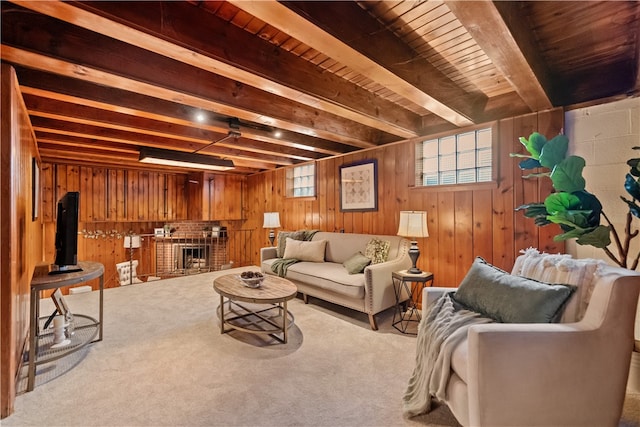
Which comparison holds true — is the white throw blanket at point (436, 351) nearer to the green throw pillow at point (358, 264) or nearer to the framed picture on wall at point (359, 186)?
the green throw pillow at point (358, 264)

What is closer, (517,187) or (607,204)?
(607,204)

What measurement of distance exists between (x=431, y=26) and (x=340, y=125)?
1.74 meters

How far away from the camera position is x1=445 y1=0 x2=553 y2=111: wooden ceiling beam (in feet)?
4.24

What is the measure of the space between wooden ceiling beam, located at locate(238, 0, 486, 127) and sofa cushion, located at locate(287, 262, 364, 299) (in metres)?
1.90

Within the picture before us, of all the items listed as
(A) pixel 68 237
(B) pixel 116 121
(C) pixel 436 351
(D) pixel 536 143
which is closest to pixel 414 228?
(D) pixel 536 143

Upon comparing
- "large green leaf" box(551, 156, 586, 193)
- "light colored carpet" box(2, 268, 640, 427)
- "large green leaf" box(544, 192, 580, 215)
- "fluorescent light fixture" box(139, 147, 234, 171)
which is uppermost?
"fluorescent light fixture" box(139, 147, 234, 171)

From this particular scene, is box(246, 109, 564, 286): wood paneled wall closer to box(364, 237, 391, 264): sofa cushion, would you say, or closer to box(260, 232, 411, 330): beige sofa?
box(260, 232, 411, 330): beige sofa

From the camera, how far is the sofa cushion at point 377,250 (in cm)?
330

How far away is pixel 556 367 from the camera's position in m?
1.27

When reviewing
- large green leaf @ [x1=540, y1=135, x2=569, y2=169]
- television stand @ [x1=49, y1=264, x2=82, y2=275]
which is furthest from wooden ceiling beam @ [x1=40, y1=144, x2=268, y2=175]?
large green leaf @ [x1=540, y1=135, x2=569, y2=169]

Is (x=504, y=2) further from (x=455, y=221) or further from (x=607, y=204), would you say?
(x=455, y=221)

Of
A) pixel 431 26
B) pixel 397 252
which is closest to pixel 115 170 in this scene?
pixel 397 252

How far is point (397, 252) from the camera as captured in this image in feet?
11.0

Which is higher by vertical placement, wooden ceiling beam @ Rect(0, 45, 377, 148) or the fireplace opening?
wooden ceiling beam @ Rect(0, 45, 377, 148)
